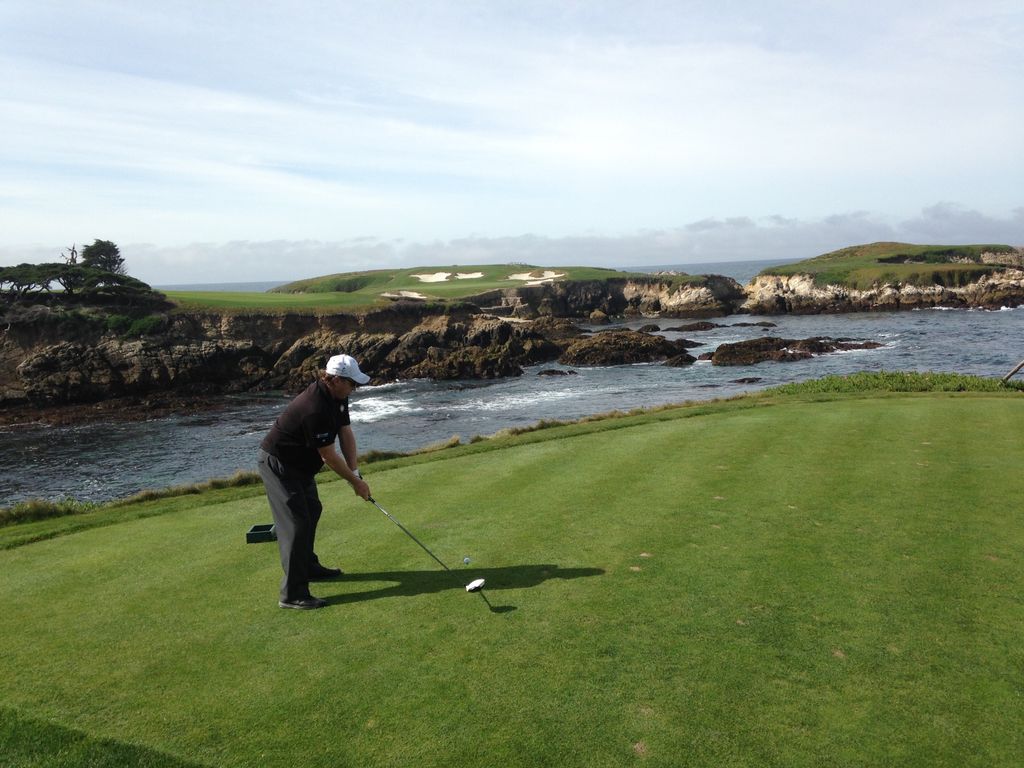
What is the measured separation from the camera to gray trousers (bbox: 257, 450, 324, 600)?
6.95m

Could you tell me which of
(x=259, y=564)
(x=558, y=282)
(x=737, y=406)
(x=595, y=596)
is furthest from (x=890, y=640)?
(x=558, y=282)

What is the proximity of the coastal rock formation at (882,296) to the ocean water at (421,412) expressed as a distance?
21.0m

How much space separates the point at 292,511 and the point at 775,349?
54.1 metres

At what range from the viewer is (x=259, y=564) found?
8016 mm

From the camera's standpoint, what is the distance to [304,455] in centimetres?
734

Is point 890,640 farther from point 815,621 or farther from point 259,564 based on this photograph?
point 259,564

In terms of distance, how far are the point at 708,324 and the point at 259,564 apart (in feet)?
243

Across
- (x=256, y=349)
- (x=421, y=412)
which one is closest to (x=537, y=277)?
(x=256, y=349)

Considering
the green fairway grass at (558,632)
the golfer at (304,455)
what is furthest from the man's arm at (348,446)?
the green fairway grass at (558,632)

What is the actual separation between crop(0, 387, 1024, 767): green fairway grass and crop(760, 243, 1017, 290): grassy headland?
294 feet

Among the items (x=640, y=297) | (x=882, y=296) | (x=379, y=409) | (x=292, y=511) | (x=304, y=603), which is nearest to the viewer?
(x=304, y=603)

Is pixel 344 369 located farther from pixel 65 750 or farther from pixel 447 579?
pixel 65 750

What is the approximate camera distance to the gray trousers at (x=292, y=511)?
695cm

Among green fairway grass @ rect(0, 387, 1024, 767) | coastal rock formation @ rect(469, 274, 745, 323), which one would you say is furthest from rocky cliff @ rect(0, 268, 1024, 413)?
green fairway grass @ rect(0, 387, 1024, 767)
